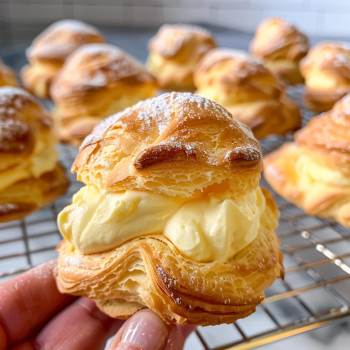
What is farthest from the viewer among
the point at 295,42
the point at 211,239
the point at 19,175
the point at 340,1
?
the point at 340,1

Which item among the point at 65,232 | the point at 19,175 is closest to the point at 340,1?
the point at 19,175

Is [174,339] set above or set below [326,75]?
below

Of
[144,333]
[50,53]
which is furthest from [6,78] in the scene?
[144,333]

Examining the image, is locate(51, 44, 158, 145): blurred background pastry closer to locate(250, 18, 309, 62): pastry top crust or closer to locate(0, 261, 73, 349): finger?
locate(250, 18, 309, 62): pastry top crust

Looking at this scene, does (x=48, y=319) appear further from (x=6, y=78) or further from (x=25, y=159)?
(x=6, y=78)

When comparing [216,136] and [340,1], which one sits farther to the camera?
[340,1]

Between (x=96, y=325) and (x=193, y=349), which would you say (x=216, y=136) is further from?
(x=193, y=349)

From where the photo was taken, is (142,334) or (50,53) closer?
(142,334)
